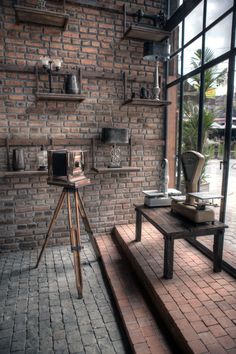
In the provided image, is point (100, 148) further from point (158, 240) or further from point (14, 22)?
point (14, 22)

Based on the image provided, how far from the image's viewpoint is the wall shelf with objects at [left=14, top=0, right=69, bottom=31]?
8.77 ft

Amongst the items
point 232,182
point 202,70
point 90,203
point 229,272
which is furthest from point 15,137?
point 232,182

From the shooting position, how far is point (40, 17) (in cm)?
282

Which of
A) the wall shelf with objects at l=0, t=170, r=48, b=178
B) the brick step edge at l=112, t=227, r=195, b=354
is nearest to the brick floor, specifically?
the brick step edge at l=112, t=227, r=195, b=354

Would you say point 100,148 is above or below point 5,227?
above

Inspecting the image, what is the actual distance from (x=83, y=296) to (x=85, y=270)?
0.45 m

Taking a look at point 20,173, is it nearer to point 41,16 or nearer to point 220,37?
point 41,16

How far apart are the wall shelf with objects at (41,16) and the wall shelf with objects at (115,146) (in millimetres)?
1304

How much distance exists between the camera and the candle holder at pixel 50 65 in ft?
9.43

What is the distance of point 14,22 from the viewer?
2.95 metres

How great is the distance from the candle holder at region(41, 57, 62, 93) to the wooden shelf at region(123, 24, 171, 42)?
3.10 ft

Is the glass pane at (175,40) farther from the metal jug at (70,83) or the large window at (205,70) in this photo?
the metal jug at (70,83)

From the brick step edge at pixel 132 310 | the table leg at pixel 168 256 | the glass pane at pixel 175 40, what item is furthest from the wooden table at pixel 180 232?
the glass pane at pixel 175 40

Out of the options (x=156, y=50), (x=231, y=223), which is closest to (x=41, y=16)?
(x=156, y=50)
